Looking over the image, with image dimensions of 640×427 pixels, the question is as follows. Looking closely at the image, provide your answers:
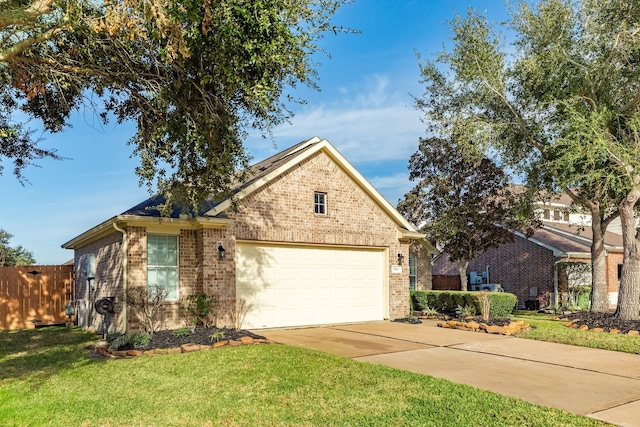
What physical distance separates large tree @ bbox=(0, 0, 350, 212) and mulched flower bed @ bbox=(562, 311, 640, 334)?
1039cm

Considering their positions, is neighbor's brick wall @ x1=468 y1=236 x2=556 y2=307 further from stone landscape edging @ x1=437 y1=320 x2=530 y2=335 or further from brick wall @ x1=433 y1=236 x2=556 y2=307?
stone landscape edging @ x1=437 y1=320 x2=530 y2=335

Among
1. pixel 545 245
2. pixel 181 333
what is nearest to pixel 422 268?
pixel 545 245

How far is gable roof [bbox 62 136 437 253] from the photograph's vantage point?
39.9ft

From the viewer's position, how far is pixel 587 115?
48.1 feet

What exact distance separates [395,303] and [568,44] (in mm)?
9515

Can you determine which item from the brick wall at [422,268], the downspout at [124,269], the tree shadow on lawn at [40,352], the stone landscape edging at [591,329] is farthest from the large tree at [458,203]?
the tree shadow on lawn at [40,352]

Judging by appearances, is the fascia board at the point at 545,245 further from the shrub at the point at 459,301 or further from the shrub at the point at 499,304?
the shrub at the point at 499,304

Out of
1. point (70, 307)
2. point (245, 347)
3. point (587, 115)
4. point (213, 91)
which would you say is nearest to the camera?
point (213, 91)

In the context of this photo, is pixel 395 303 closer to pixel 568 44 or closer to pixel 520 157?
pixel 520 157

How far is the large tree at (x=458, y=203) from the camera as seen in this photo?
21.7 m

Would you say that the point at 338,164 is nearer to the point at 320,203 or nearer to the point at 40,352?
the point at 320,203

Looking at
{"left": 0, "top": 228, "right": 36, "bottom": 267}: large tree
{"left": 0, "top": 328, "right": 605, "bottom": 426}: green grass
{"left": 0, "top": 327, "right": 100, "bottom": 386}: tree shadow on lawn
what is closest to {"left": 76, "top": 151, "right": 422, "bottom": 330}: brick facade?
{"left": 0, "top": 327, "right": 100, "bottom": 386}: tree shadow on lawn

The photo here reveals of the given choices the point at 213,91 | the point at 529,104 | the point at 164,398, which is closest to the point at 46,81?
the point at 213,91

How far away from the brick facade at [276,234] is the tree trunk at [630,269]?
6345mm
